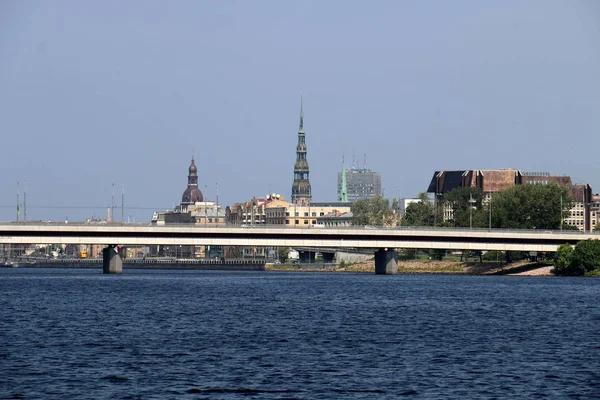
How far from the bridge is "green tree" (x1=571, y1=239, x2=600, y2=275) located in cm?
758

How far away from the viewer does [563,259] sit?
170 meters

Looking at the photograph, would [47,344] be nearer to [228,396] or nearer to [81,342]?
[81,342]

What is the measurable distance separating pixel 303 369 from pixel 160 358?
23.9 feet

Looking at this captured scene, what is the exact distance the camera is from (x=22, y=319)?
265ft

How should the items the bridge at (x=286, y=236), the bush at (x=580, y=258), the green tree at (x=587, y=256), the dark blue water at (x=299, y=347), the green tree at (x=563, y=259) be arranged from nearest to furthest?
the dark blue water at (x=299, y=347)
the green tree at (x=587, y=256)
the bush at (x=580, y=258)
the green tree at (x=563, y=259)
the bridge at (x=286, y=236)

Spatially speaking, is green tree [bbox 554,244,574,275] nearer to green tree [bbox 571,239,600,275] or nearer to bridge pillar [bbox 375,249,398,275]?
green tree [bbox 571,239,600,275]

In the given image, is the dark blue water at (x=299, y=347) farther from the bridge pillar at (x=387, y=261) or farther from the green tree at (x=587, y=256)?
the bridge pillar at (x=387, y=261)

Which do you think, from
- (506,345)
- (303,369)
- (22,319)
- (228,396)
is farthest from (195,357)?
(22,319)

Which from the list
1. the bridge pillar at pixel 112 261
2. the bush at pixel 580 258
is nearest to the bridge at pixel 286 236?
the bush at pixel 580 258

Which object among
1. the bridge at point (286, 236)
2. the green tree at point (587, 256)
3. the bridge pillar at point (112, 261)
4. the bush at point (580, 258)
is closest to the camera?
the green tree at point (587, 256)

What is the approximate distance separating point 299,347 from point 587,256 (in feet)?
365

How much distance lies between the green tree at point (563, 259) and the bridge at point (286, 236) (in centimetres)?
433

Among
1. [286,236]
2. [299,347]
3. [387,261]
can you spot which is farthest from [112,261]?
[299,347]

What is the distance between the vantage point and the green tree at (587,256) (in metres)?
168
